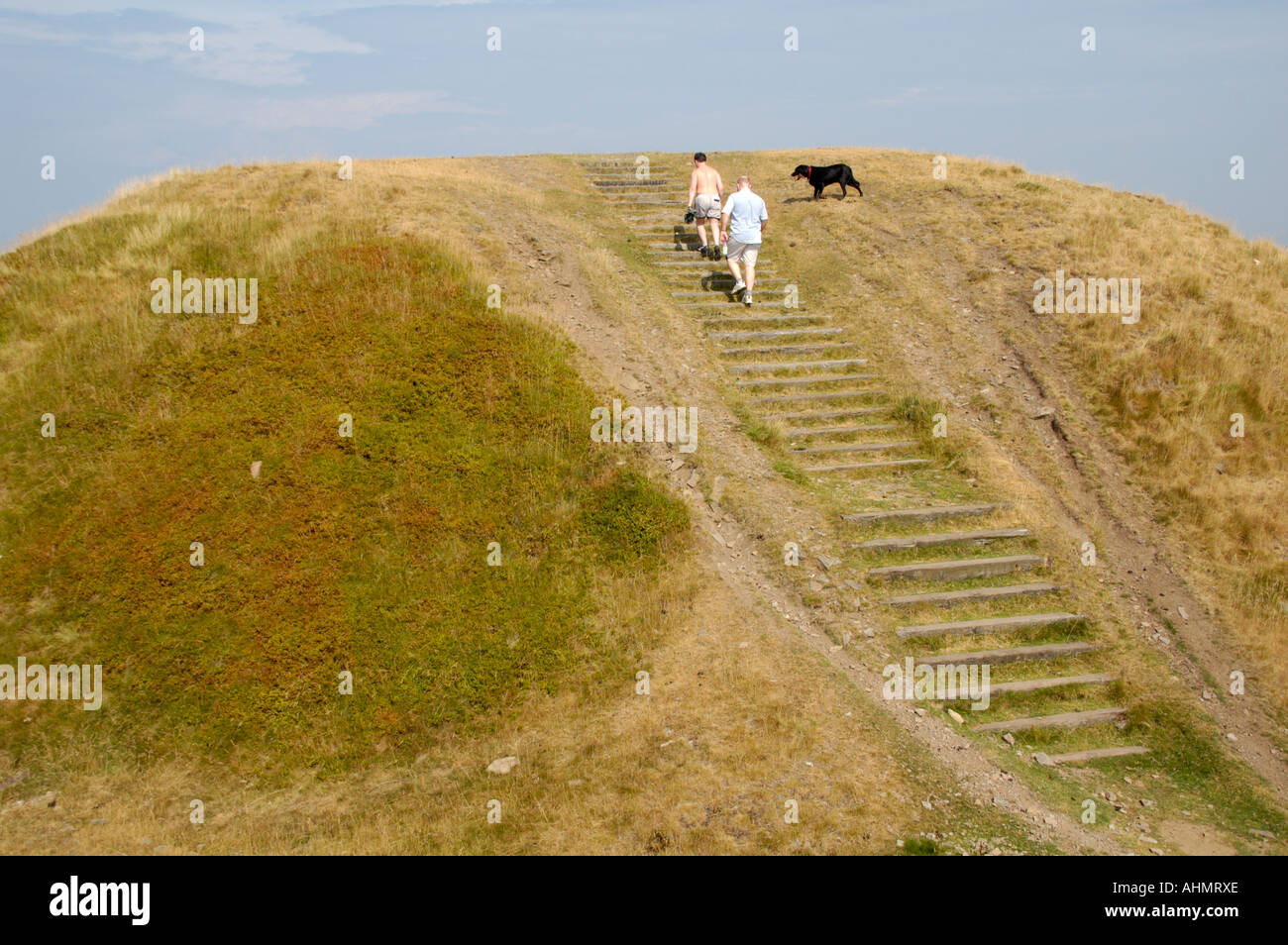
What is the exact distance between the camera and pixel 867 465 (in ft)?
45.8

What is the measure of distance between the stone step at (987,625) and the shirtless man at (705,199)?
11.9 m

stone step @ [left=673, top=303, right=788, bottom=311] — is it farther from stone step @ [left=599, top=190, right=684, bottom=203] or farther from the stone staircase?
stone step @ [left=599, top=190, right=684, bottom=203]

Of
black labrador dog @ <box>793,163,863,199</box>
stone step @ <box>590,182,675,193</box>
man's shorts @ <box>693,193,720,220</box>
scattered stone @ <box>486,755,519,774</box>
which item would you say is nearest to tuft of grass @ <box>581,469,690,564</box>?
scattered stone @ <box>486,755,519,774</box>

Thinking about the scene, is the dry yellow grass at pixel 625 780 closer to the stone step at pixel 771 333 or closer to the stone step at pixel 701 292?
the stone step at pixel 771 333

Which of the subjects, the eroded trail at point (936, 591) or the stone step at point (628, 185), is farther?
the stone step at point (628, 185)

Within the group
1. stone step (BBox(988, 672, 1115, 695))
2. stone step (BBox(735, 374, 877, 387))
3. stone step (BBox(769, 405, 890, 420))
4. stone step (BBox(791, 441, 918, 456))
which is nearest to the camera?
stone step (BBox(988, 672, 1115, 695))

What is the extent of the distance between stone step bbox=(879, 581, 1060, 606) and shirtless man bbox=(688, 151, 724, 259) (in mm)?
11396

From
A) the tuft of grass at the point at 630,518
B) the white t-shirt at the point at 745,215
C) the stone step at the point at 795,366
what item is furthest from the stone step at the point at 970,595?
the white t-shirt at the point at 745,215

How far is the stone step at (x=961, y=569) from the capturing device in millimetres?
11609

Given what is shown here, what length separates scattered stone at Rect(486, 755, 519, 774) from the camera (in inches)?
358

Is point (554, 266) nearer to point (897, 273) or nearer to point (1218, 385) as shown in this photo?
point (897, 273)

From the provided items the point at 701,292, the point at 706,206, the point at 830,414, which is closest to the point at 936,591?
the point at 830,414

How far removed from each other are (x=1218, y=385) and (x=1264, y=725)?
23.1 feet

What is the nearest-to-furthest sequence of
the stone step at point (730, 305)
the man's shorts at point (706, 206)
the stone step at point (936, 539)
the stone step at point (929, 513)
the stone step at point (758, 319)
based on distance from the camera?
1. the stone step at point (936, 539)
2. the stone step at point (929, 513)
3. the stone step at point (758, 319)
4. the stone step at point (730, 305)
5. the man's shorts at point (706, 206)
